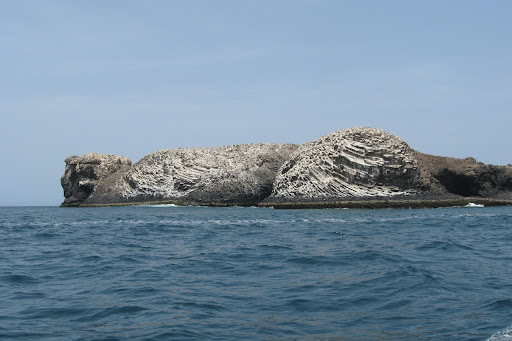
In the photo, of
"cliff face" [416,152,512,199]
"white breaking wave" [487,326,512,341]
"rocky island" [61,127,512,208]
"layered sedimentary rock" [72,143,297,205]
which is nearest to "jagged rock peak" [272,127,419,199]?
"rocky island" [61,127,512,208]

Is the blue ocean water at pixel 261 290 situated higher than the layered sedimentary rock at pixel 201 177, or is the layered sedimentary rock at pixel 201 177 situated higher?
the layered sedimentary rock at pixel 201 177

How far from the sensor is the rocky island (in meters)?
45.3

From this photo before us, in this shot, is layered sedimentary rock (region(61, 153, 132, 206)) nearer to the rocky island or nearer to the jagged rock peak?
the rocky island

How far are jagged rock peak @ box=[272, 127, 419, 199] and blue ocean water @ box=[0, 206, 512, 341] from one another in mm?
28446

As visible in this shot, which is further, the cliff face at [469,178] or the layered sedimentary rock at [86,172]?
the layered sedimentary rock at [86,172]

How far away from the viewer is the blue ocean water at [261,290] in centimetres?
721

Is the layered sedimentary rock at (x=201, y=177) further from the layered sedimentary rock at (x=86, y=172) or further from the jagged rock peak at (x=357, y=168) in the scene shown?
the jagged rock peak at (x=357, y=168)

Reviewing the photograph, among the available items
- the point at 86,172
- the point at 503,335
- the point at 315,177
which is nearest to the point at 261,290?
the point at 503,335

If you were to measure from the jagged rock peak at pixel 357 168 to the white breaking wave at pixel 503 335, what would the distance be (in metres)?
37.8

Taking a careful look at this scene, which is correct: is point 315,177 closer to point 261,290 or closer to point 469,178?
point 469,178

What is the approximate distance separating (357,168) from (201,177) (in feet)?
71.2

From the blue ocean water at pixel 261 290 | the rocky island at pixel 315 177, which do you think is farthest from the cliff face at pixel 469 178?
the blue ocean water at pixel 261 290

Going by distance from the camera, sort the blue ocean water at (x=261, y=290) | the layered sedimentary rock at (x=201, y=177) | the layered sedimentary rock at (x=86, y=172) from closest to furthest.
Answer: the blue ocean water at (x=261, y=290) < the layered sedimentary rock at (x=201, y=177) < the layered sedimentary rock at (x=86, y=172)

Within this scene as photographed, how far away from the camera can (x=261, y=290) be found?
9539mm
